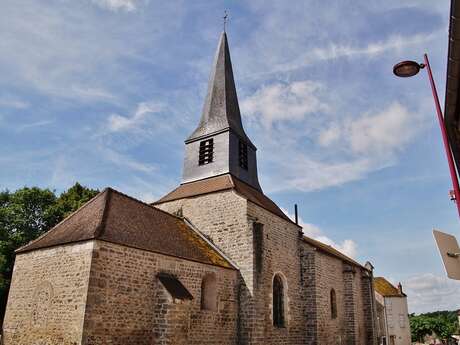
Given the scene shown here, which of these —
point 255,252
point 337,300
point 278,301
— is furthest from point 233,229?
point 337,300

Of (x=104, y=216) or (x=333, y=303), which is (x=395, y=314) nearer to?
(x=333, y=303)

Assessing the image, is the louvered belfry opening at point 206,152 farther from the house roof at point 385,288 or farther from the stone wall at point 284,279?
the house roof at point 385,288

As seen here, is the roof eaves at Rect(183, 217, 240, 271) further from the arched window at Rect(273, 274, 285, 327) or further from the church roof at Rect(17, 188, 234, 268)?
the arched window at Rect(273, 274, 285, 327)

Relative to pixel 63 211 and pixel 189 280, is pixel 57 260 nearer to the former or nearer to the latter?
pixel 189 280

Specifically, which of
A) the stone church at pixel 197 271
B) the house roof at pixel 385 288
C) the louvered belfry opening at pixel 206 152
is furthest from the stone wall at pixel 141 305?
the house roof at pixel 385 288

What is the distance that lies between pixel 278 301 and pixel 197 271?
4.72 m

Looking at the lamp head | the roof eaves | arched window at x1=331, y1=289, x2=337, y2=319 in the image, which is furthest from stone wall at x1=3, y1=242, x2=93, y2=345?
arched window at x1=331, y1=289, x2=337, y2=319

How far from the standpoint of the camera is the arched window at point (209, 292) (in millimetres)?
12758

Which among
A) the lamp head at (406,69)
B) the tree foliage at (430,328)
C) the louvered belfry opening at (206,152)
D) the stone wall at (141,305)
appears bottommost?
the tree foliage at (430,328)

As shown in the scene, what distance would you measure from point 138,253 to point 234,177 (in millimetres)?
7238

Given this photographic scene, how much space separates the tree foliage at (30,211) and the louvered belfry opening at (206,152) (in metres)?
8.69

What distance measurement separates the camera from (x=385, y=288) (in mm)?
32750

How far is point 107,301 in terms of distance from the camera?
9.66m

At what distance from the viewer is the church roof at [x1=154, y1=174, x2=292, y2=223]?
15808mm
